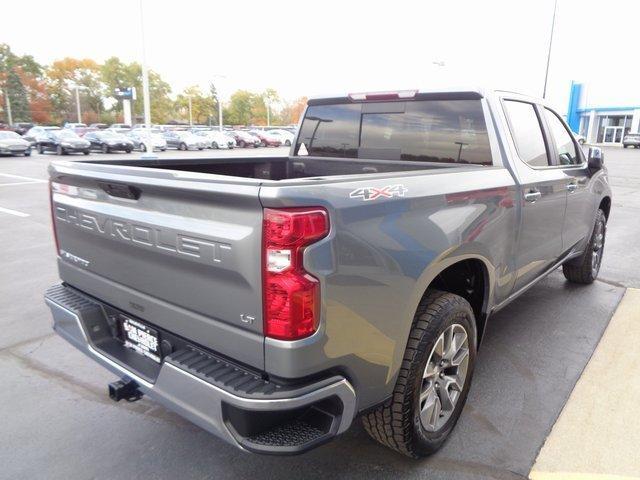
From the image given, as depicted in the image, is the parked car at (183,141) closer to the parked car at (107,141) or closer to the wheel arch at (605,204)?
the parked car at (107,141)

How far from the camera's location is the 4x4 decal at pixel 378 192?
2.02 metres

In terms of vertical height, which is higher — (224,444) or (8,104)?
(8,104)

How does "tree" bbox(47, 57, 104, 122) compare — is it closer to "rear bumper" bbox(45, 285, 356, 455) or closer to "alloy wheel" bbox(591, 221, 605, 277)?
"alloy wheel" bbox(591, 221, 605, 277)

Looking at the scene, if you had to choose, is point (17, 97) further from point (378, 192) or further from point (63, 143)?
point (378, 192)

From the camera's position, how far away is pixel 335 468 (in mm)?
2605

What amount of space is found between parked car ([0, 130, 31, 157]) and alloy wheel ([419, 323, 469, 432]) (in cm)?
3107

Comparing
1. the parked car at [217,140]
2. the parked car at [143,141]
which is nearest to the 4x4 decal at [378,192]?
the parked car at [143,141]

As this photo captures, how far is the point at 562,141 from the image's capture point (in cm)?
432

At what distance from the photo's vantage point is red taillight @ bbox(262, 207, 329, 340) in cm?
179

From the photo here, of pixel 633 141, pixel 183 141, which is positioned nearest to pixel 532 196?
pixel 183 141

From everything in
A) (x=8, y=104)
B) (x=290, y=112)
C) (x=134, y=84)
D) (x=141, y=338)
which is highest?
(x=134, y=84)

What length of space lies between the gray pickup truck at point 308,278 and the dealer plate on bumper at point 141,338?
0.04 ft

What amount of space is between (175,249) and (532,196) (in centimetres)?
242

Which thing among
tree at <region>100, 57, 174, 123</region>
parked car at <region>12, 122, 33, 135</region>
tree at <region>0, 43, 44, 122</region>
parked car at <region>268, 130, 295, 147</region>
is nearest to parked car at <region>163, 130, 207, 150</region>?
parked car at <region>268, 130, 295, 147</region>
